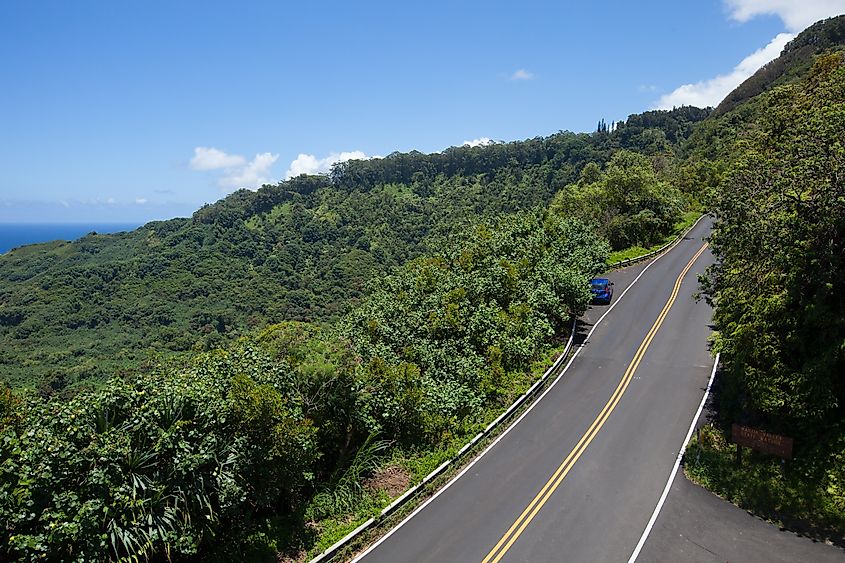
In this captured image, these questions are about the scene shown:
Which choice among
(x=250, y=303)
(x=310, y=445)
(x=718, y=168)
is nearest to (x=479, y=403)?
(x=310, y=445)

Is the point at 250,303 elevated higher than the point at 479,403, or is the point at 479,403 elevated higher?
the point at 479,403

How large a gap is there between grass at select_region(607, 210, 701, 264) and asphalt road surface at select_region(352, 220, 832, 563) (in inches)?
668

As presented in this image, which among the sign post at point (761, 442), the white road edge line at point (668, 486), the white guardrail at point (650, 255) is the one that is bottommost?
the white road edge line at point (668, 486)

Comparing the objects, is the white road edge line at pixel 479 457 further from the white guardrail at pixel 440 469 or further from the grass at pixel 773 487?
the grass at pixel 773 487

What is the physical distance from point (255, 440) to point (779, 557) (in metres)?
12.4

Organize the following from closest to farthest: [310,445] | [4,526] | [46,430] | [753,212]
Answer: [4,526], [46,430], [310,445], [753,212]

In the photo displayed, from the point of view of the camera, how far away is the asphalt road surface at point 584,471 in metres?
12.6

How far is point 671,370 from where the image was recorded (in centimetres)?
2297

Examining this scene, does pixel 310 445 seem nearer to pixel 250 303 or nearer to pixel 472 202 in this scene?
pixel 250 303

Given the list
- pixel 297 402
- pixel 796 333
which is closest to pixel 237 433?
pixel 297 402

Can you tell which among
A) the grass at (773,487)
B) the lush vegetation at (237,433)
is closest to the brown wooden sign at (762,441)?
the grass at (773,487)

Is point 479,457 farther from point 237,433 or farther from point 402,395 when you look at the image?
point 237,433

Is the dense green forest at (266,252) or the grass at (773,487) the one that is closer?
the grass at (773,487)

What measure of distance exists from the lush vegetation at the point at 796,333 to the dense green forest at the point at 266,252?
33.2 metres
